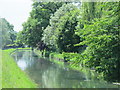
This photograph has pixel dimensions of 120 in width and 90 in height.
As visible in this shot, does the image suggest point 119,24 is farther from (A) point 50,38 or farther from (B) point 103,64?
(A) point 50,38

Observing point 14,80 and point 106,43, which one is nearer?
point 14,80

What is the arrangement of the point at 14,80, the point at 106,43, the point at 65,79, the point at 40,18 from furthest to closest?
the point at 40,18 < the point at 65,79 < the point at 106,43 < the point at 14,80

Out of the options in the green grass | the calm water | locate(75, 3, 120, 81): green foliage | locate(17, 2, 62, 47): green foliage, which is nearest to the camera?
the green grass

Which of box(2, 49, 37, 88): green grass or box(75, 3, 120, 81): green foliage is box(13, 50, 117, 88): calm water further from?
box(75, 3, 120, 81): green foliage

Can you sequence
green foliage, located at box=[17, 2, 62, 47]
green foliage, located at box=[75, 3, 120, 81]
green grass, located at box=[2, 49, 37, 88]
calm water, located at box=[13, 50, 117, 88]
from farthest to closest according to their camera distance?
green foliage, located at box=[17, 2, 62, 47] → calm water, located at box=[13, 50, 117, 88] → green foliage, located at box=[75, 3, 120, 81] → green grass, located at box=[2, 49, 37, 88]

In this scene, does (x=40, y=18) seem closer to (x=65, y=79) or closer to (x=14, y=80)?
(x=65, y=79)

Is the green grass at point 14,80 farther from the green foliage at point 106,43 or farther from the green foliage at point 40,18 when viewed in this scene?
the green foliage at point 40,18

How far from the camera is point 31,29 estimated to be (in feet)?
188

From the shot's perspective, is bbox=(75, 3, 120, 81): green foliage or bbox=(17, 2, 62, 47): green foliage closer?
bbox=(75, 3, 120, 81): green foliage

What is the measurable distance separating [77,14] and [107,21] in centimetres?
1955

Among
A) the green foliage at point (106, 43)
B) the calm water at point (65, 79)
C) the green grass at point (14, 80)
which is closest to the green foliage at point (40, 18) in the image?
the calm water at point (65, 79)

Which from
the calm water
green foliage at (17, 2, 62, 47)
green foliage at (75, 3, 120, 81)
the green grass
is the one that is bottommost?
the calm water

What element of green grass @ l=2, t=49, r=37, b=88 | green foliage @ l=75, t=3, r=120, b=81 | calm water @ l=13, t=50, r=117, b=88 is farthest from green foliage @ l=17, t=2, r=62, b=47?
green foliage @ l=75, t=3, r=120, b=81

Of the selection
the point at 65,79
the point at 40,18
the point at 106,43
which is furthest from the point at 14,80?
the point at 40,18
